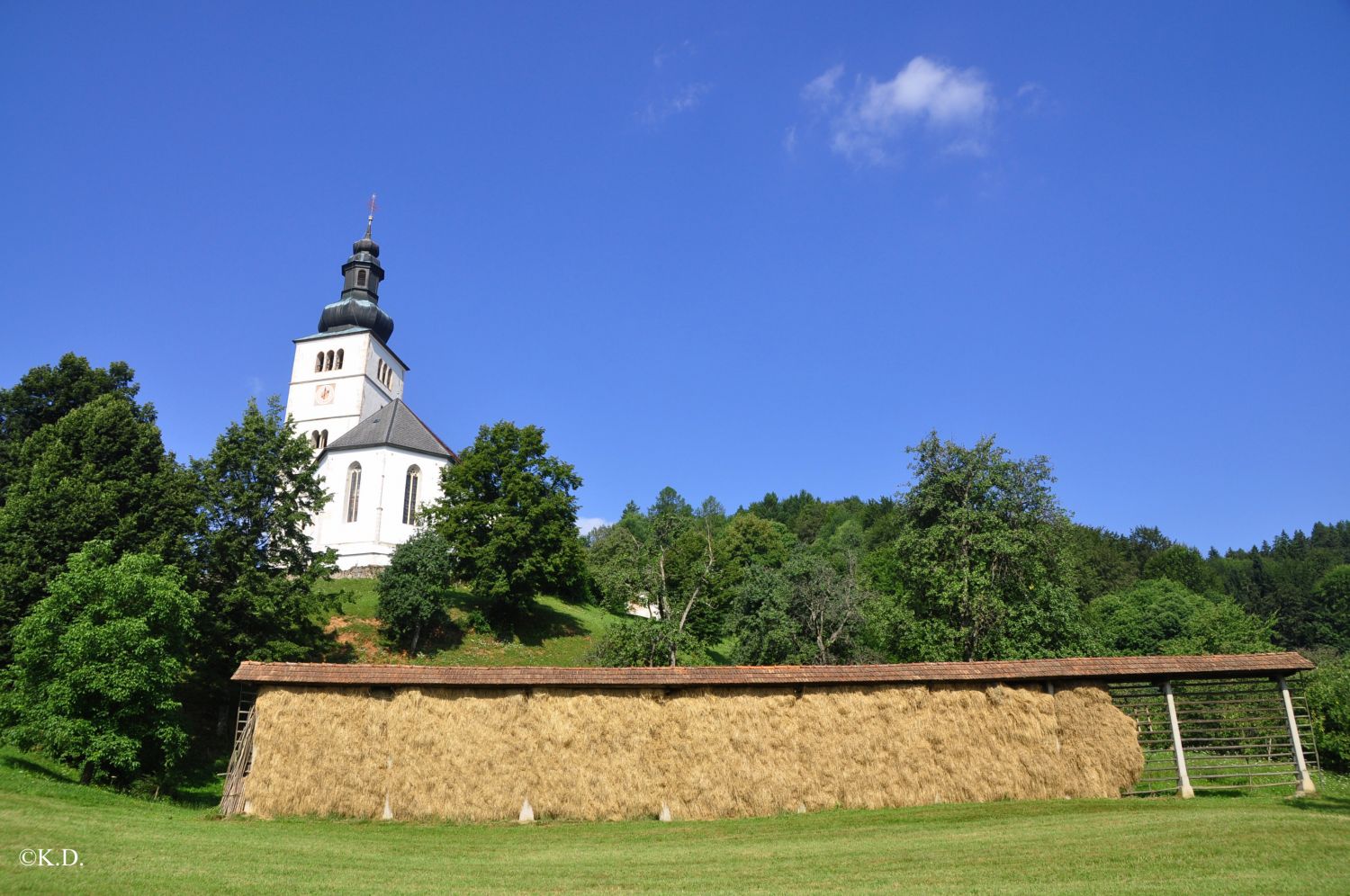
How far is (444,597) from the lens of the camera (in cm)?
4266

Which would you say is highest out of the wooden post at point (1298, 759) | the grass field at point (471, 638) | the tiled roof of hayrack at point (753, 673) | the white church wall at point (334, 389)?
the white church wall at point (334, 389)

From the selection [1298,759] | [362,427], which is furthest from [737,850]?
[362,427]

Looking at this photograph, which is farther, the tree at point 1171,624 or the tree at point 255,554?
the tree at point 1171,624

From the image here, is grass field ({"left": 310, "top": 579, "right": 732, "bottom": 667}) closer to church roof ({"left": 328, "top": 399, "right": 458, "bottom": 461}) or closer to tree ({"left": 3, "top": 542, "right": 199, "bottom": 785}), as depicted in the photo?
church roof ({"left": 328, "top": 399, "right": 458, "bottom": 461})

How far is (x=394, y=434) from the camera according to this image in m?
52.3

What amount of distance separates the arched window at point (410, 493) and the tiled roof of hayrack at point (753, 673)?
115ft

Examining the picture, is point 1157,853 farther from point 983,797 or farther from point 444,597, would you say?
point 444,597

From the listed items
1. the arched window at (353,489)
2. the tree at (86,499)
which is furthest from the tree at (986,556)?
the arched window at (353,489)

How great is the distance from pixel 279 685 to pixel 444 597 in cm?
2670

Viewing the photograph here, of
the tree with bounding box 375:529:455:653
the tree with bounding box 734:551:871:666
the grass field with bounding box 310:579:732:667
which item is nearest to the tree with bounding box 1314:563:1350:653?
the tree with bounding box 734:551:871:666

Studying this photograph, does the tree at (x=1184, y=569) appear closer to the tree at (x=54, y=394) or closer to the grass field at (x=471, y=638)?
the grass field at (x=471, y=638)

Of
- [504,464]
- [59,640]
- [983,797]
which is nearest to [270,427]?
[59,640]

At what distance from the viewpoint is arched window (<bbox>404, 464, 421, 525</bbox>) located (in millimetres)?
50781

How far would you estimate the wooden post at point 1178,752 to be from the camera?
16.5 metres
